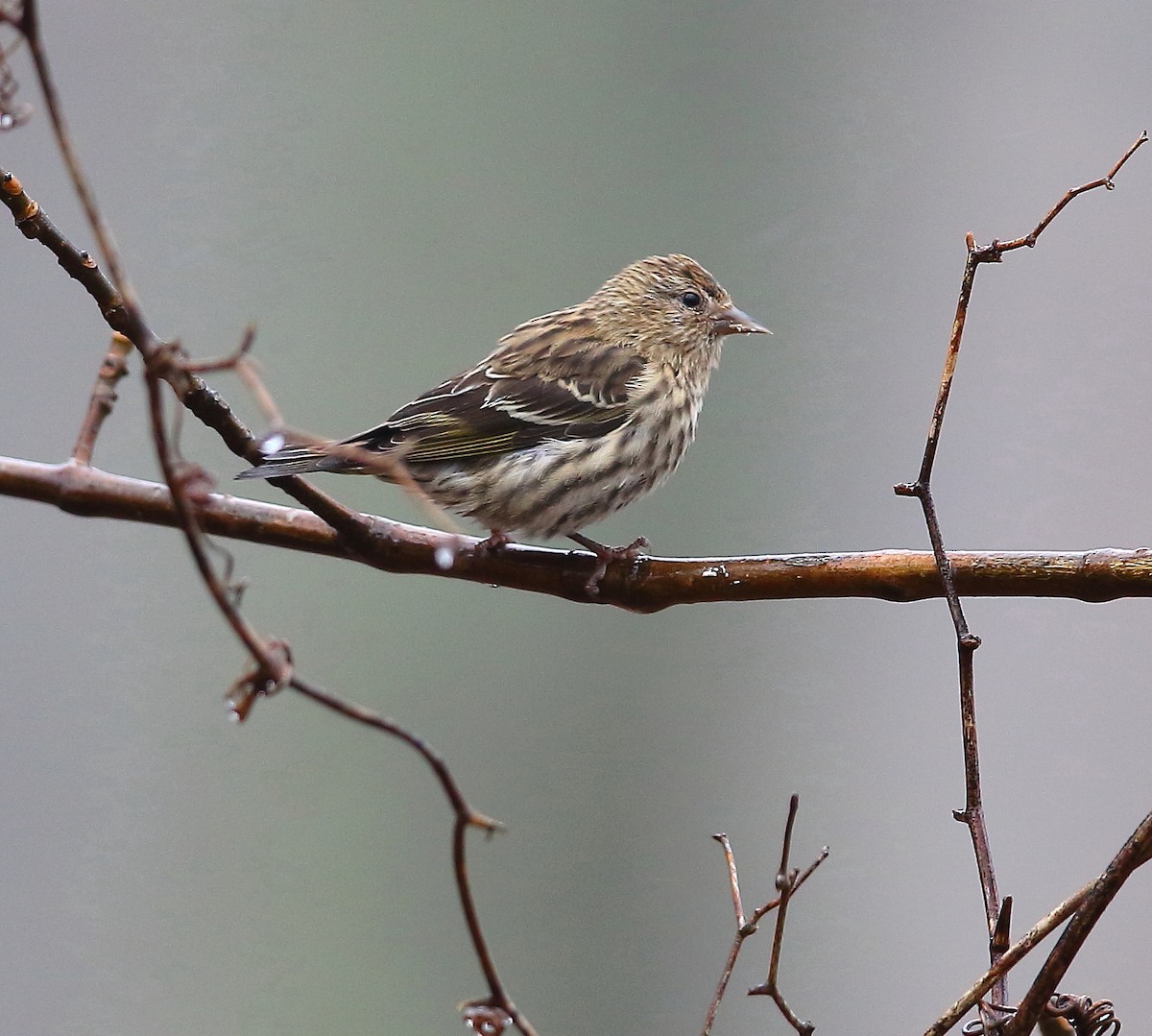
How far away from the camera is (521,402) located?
8.82ft

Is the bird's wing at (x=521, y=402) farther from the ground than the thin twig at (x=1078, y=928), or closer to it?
farther from the ground

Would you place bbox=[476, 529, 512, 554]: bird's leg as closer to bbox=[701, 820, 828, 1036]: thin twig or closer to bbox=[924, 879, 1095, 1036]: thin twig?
bbox=[701, 820, 828, 1036]: thin twig

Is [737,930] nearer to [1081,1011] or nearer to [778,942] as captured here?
[778,942]

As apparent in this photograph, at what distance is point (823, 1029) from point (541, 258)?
302 centimetres

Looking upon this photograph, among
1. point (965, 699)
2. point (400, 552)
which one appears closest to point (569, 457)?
point (400, 552)

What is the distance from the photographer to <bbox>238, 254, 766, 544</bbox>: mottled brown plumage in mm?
2508

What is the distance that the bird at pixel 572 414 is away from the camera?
2502mm

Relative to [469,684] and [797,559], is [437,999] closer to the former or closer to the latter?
[469,684]

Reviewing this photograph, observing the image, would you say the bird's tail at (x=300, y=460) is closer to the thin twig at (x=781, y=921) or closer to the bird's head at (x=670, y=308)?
the thin twig at (x=781, y=921)

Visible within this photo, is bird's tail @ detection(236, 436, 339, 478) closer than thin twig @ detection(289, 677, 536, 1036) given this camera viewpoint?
No

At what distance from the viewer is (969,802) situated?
1098 mm

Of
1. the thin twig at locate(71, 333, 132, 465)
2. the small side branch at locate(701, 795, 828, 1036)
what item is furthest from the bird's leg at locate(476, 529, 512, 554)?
the small side branch at locate(701, 795, 828, 1036)

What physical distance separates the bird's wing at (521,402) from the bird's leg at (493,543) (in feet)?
0.79

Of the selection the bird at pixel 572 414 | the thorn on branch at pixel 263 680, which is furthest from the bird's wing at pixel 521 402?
the thorn on branch at pixel 263 680
